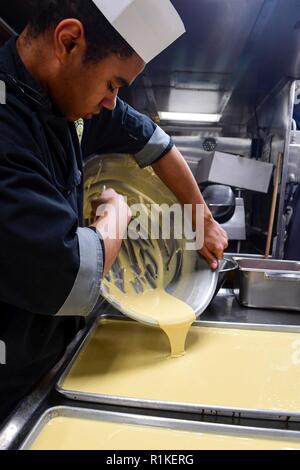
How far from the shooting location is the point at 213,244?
→ 115 cm

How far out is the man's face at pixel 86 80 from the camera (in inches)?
24.7

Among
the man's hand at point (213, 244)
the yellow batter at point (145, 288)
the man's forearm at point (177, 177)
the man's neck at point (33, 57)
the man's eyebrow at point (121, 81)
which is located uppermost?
the man's neck at point (33, 57)

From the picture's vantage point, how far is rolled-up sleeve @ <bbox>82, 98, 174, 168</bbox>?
106 cm

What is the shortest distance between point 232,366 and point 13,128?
793 millimetres

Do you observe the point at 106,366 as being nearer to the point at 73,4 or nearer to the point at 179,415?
the point at 179,415

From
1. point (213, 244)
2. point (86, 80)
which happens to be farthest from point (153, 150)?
point (86, 80)

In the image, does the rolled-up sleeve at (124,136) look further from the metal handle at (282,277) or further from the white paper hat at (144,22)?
the metal handle at (282,277)

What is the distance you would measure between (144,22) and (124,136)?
0.42m

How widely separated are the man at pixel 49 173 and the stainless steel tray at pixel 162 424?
0.35ft

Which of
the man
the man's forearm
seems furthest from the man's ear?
the man's forearm

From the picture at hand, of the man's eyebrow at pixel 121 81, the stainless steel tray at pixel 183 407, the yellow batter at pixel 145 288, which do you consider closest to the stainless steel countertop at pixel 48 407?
the stainless steel tray at pixel 183 407

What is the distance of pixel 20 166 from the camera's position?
551 mm

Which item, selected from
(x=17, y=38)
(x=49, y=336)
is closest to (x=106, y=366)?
(x=49, y=336)

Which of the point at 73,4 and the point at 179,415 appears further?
the point at 179,415
